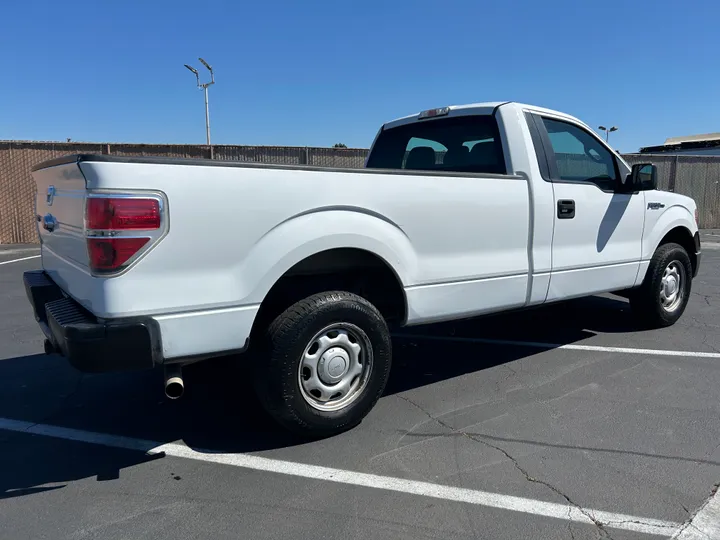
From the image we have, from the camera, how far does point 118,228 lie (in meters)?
2.60

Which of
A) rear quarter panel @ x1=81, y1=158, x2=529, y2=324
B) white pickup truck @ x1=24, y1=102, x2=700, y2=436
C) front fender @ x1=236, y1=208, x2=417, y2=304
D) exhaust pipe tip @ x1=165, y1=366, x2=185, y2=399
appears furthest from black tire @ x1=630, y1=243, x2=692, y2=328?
exhaust pipe tip @ x1=165, y1=366, x2=185, y2=399

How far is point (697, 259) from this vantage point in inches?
242

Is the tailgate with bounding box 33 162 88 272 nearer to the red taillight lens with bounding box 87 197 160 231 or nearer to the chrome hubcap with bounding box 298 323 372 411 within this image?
the red taillight lens with bounding box 87 197 160 231

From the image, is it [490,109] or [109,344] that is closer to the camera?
[109,344]

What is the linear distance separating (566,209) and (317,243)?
7.67 feet

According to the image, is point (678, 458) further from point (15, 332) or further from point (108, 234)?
point (15, 332)

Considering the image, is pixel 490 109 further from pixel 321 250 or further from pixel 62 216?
pixel 62 216

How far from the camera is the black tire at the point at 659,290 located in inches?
218

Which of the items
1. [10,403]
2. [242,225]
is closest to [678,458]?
[242,225]

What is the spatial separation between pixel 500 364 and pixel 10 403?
3750mm

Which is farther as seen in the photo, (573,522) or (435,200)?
(435,200)

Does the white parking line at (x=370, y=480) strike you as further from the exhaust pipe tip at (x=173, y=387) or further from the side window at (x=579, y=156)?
the side window at (x=579, y=156)

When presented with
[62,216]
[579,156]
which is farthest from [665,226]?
[62,216]

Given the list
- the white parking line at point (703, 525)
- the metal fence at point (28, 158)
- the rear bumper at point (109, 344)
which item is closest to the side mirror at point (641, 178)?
the white parking line at point (703, 525)
